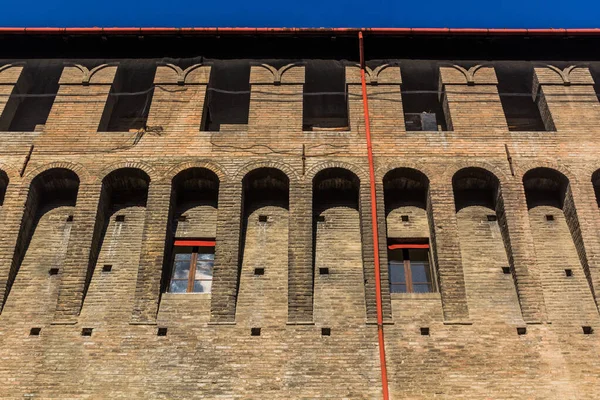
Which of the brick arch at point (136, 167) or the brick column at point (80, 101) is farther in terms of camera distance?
the brick column at point (80, 101)

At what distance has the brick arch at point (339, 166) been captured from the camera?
12656mm

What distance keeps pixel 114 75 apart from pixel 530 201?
10010 mm

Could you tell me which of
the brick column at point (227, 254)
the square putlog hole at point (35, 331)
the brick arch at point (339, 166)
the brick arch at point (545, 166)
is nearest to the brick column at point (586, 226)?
the brick arch at point (545, 166)

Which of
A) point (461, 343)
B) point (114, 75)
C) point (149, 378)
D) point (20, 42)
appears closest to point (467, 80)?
point (461, 343)

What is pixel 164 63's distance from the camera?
15.0 meters

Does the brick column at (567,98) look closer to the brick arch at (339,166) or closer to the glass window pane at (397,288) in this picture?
the brick arch at (339,166)

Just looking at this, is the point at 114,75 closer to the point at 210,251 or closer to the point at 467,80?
the point at 210,251

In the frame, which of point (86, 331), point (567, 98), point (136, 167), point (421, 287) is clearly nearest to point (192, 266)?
point (86, 331)

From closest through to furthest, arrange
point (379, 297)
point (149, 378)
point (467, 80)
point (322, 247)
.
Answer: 1. point (149, 378)
2. point (379, 297)
3. point (322, 247)
4. point (467, 80)

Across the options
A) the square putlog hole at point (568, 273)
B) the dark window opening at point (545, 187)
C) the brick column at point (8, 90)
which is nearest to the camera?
the square putlog hole at point (568, 273)

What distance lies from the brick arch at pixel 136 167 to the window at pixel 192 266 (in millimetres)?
1426

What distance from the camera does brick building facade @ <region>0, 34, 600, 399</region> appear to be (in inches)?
405

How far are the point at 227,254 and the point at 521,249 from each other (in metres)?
5.63

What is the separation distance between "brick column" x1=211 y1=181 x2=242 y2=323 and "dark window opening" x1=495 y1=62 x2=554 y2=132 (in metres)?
6.99
